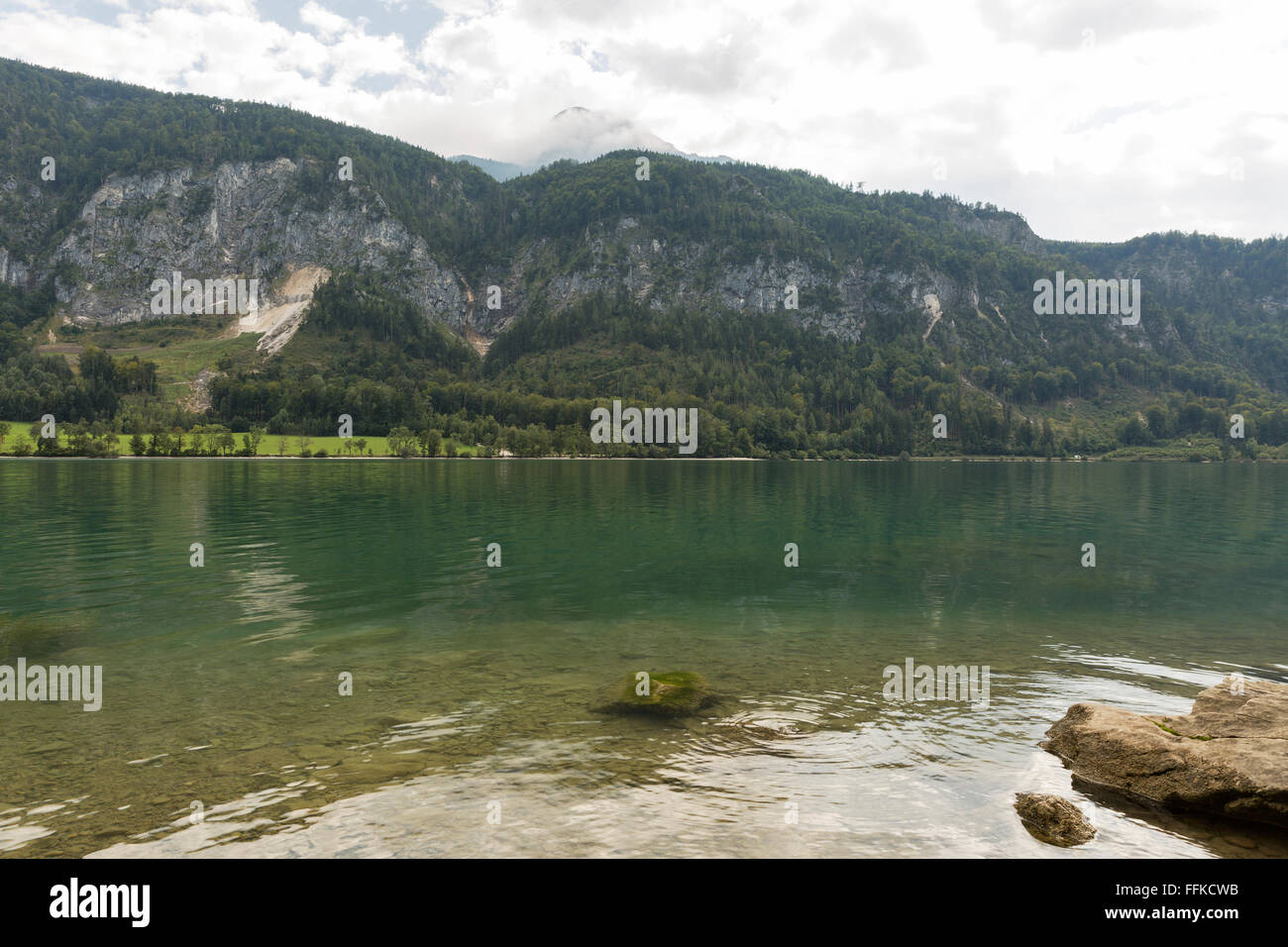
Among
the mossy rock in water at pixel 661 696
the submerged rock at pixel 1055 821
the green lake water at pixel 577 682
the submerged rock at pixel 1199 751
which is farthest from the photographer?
the mossy rock in water at pixel 661 696

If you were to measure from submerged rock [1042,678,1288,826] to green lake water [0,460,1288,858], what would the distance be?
1.93ft

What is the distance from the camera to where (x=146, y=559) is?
38.8 m

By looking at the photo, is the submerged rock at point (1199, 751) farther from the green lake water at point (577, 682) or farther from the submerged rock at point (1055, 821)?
the submerged rock at point (1055, 821)

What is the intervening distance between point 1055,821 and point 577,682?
12.0m

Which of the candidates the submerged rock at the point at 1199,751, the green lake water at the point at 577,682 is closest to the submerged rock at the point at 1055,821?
the green lake water at the point at 577,682

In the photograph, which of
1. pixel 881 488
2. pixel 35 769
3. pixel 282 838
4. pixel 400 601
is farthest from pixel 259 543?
pixel 881 488

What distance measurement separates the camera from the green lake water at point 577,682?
36.6ft

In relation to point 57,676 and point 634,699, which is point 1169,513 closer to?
point 634,699

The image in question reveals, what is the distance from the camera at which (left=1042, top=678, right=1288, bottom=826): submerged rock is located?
1141 centimetres

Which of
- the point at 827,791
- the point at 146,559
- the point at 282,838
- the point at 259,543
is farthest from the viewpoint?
the point at 259,543

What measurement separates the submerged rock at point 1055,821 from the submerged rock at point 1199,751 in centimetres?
198

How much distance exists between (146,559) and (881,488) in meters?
104

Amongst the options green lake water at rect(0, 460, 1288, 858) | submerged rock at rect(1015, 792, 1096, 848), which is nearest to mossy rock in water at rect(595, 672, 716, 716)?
green lake water at rect(0, 460, 1288, 858)

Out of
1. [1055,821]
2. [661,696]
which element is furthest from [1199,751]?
[661,696]
